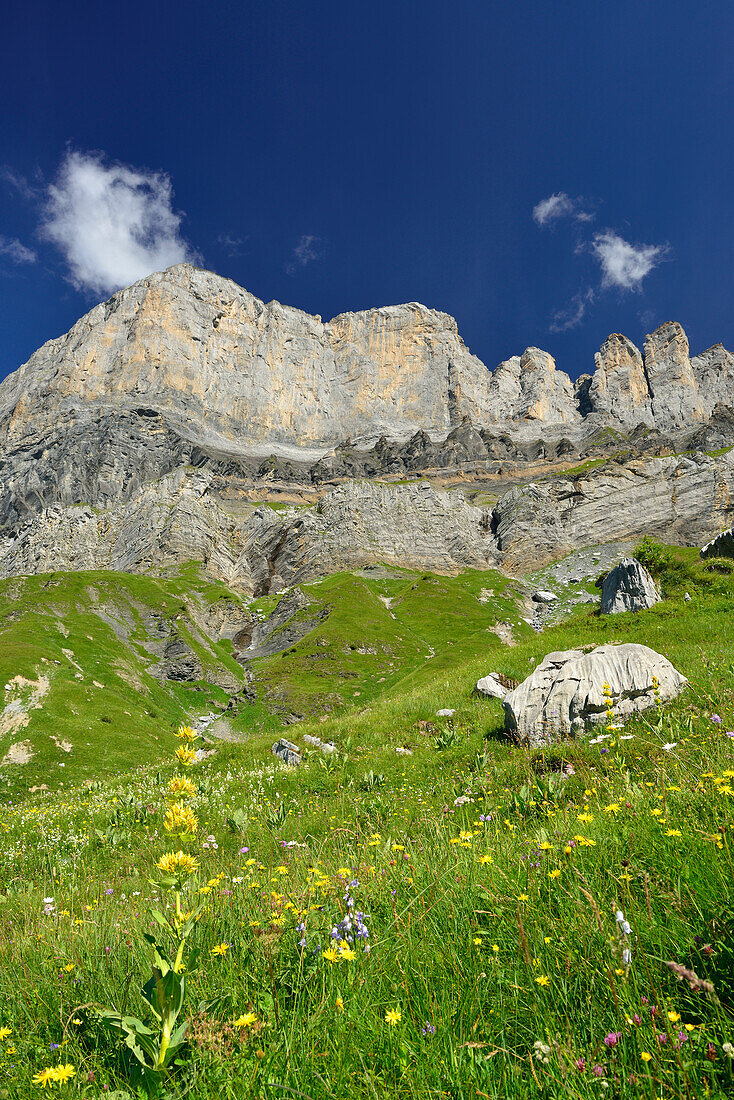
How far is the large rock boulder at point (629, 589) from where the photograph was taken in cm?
3590

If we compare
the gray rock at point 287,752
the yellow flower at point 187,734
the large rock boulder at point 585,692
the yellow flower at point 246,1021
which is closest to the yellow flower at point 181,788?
the yellow flower at point 187,734

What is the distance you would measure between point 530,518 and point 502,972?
175 meters

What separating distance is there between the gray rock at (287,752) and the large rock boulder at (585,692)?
6434 mm

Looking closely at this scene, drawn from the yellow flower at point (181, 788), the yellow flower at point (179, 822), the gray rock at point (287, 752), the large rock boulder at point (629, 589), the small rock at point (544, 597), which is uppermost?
the small rock at point (544, 597)

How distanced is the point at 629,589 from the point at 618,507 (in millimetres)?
139958

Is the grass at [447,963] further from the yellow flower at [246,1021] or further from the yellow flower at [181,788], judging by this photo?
the yellow flower at [181,788]

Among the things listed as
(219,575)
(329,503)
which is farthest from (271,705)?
(329,503)

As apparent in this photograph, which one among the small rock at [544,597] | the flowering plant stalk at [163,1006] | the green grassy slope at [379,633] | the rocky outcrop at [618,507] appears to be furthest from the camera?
the rocky outcrop at [618,507]

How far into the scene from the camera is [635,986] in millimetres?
2326

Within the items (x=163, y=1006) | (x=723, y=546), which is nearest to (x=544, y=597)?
(x=723, y=546)

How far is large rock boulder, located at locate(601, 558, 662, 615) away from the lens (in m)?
35.9

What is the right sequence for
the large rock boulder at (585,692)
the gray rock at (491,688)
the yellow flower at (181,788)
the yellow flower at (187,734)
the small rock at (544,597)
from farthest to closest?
the small rock at (544,597)
the gray rock at (491,688)
the large rock boulder at (585,692)
the yellow flower at (187,734)
the yellow flower at (181,788)

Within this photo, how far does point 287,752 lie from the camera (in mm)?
15469

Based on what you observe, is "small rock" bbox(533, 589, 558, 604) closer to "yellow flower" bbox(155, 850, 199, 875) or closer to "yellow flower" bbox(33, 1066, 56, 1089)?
"yellow flower" bbox(155, 850, 199, 875)
